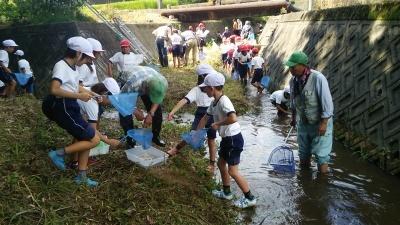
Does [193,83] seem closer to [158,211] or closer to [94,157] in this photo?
[94,157]

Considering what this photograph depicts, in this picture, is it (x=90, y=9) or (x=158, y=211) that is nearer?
(x=158, y=211)

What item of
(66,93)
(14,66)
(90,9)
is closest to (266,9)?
(90,9)

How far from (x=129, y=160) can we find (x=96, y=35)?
32.4 ft

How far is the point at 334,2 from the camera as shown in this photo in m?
14.6

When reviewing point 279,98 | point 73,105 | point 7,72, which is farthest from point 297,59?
point 7,72

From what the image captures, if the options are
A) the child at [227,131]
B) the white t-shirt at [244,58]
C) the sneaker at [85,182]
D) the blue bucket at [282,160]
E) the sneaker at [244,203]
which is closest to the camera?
the sneaker at [85,182]

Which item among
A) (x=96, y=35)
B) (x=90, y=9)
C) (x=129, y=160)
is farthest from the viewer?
(x=90, y=9)

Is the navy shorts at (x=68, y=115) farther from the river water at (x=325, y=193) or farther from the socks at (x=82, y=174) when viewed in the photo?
the river water at (x=325, y=193)

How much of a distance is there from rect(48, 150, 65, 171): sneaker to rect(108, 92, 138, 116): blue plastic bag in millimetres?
944

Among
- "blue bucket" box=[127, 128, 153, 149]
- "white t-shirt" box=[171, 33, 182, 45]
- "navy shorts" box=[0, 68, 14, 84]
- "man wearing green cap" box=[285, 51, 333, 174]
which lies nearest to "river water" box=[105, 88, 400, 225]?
"man wearing green cap" box=[285, 51, 333, 174]

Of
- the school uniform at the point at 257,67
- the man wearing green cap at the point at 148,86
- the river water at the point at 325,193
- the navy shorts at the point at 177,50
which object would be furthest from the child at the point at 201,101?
the navy shorts at the point at 177,50

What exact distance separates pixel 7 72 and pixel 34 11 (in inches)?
174

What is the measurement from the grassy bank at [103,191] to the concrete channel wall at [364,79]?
9.54ft

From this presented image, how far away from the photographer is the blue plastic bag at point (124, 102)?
521 cm
